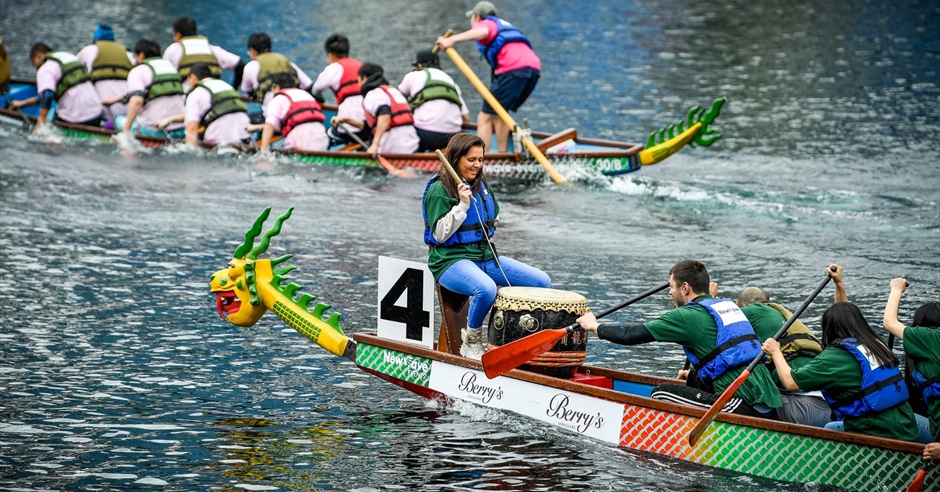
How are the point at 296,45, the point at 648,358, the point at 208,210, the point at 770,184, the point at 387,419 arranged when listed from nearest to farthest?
1. the point at 387,419
2. the point at 648,358
3. the point at 208,210
4. the point at 770,184
5. the point at 296,45

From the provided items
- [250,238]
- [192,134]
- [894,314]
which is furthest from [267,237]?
[192,134]

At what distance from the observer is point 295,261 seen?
1473cm

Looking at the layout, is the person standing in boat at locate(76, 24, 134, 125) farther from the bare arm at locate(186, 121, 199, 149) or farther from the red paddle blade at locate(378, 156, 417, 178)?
the red paddle blade at locate(378, 156, 417, 178)

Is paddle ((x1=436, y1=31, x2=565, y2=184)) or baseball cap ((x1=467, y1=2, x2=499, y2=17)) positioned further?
baseball cap ((x1=467, y1=2, x2=499, y2=17))

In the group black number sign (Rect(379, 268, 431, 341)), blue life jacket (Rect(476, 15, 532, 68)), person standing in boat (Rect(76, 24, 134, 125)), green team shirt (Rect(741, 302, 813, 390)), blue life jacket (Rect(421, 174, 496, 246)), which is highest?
blue life jacket (Rect(476, 15, 532, 68))

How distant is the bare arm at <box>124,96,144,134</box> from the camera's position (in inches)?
788

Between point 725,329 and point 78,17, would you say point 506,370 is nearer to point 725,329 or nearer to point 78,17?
point 725,329

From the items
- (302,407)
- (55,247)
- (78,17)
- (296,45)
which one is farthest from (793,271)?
(78,17)

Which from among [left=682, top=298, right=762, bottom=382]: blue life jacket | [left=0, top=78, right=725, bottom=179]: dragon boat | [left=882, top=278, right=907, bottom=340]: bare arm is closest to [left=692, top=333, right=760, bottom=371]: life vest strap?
[left=682, top=298, right=762, bottom=382]: blue life jacket

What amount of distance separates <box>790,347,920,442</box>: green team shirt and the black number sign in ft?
9.28

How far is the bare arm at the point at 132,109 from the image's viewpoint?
20016 millimetres

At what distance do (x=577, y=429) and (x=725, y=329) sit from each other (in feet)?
4.27

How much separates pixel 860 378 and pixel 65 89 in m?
15.8

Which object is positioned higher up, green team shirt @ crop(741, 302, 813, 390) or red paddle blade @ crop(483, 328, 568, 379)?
green team shirt @ crop(741, 302, 813, 390)
